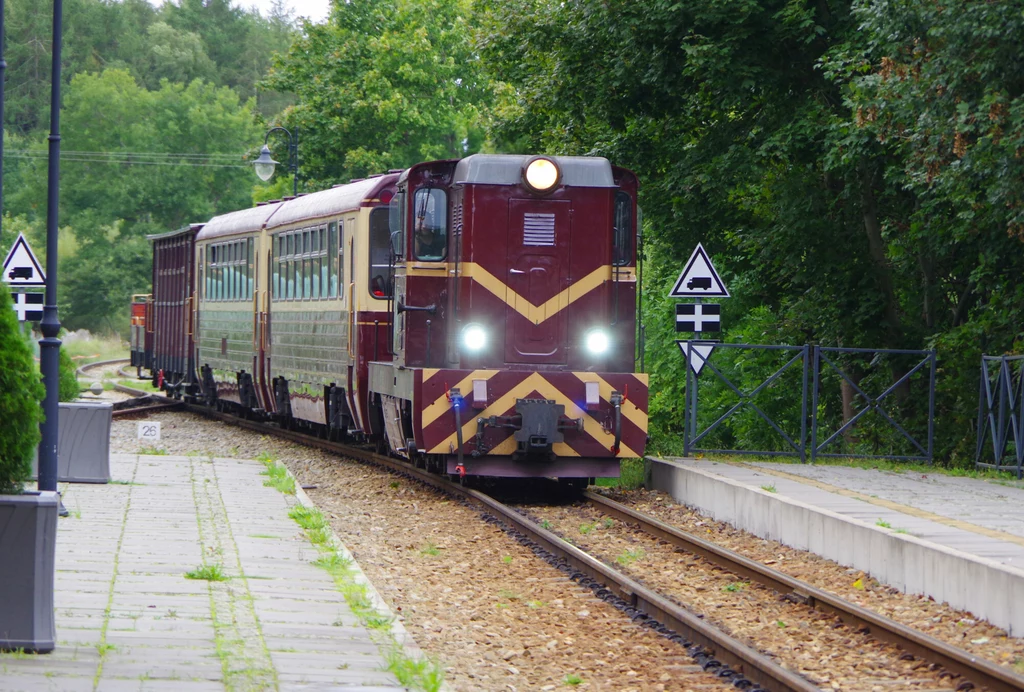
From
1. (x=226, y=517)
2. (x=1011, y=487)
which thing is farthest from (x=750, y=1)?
(x=226, y=517)

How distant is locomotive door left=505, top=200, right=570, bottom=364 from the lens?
15.5 metres

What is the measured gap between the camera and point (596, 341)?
15.7 meters

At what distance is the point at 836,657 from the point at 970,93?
8441mm

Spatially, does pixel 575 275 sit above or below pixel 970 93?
below

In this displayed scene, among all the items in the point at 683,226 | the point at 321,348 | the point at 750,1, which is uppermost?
the point at 750,1

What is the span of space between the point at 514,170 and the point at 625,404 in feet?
8.79

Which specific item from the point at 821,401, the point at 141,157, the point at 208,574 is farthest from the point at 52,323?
the point at 141,157

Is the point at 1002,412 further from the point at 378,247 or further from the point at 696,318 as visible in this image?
the point at 378,247

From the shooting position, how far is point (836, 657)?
27.0ft

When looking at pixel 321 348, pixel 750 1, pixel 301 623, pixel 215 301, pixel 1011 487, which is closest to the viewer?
pixel 301 623

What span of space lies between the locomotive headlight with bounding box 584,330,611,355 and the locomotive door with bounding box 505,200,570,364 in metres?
0.43

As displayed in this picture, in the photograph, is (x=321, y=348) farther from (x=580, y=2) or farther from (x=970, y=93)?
(x=970, y=93)

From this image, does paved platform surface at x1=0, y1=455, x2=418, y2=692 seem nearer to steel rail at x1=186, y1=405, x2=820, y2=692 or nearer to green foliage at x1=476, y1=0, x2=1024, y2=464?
steel rail at x1=186, y1=405, x2=820, y2=692

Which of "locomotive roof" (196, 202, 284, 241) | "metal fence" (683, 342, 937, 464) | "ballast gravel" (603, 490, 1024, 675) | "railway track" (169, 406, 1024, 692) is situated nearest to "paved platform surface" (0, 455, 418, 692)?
"railway track" (169, 406, 1024, 692)
